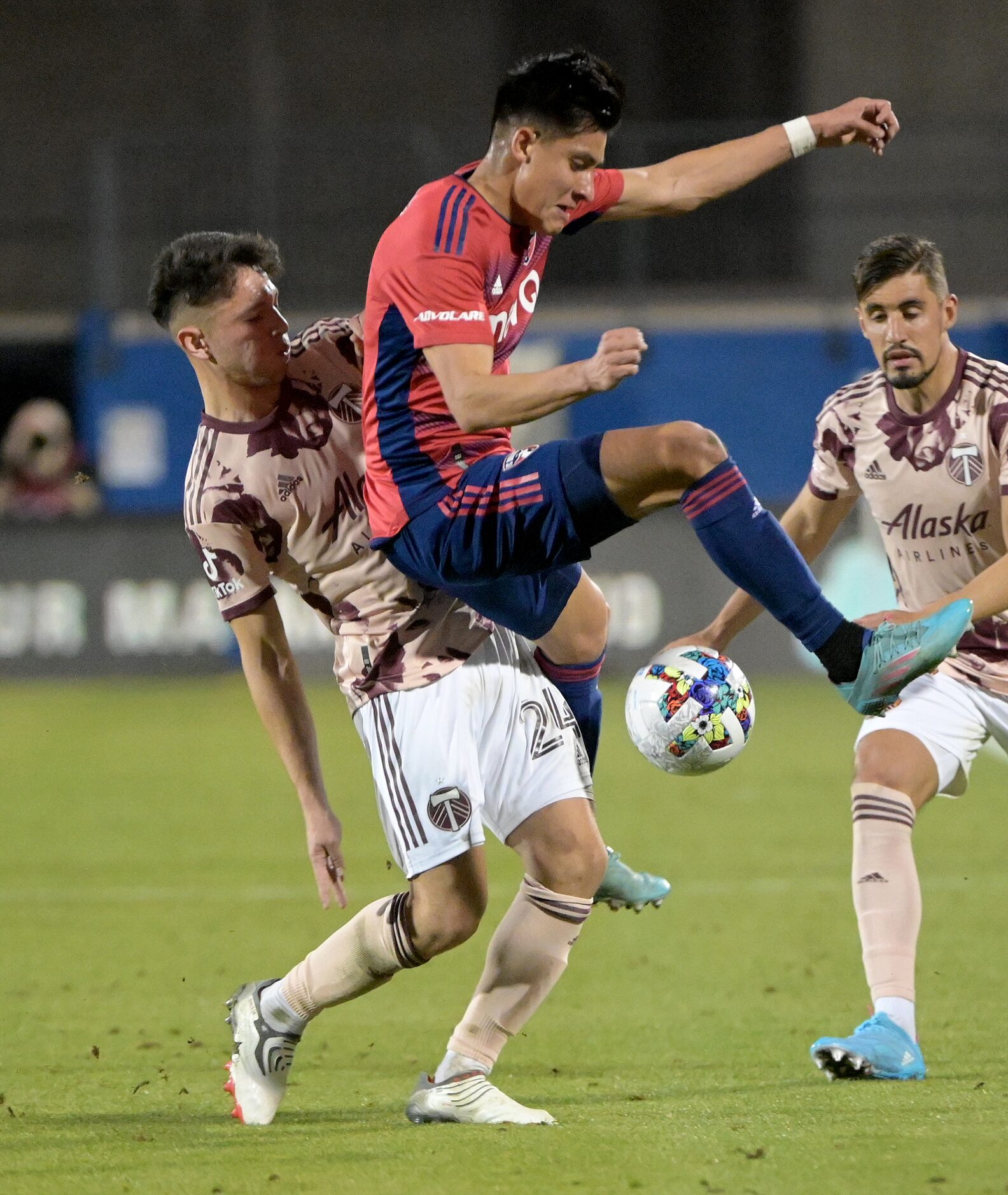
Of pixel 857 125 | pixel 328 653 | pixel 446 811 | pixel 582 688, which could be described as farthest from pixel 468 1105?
pixel 328 653

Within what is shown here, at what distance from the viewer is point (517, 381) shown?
383cm

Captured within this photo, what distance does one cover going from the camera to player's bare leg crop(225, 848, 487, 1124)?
172 inches

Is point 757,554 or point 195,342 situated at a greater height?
point 195,342

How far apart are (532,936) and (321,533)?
113 cm

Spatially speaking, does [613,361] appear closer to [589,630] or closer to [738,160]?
[589,630]

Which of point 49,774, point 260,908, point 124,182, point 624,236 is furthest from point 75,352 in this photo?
point 260,908

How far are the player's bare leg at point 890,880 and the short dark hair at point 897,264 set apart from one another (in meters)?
1.24

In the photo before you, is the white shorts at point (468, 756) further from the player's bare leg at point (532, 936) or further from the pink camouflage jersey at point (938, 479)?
the pink camouflage jersey at point (938, 479)

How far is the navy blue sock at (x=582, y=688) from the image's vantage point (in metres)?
4.75

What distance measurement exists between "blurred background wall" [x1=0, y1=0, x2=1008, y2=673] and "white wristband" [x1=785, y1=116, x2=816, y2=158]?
10860 millimetres

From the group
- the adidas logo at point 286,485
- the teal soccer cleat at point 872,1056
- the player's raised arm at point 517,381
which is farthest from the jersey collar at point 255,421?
the teal soccer cleat at point 872,1056

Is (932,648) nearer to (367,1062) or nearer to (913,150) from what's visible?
(367,1062)

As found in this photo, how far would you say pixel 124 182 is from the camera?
19453 millimetres

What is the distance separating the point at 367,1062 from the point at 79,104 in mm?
18571
